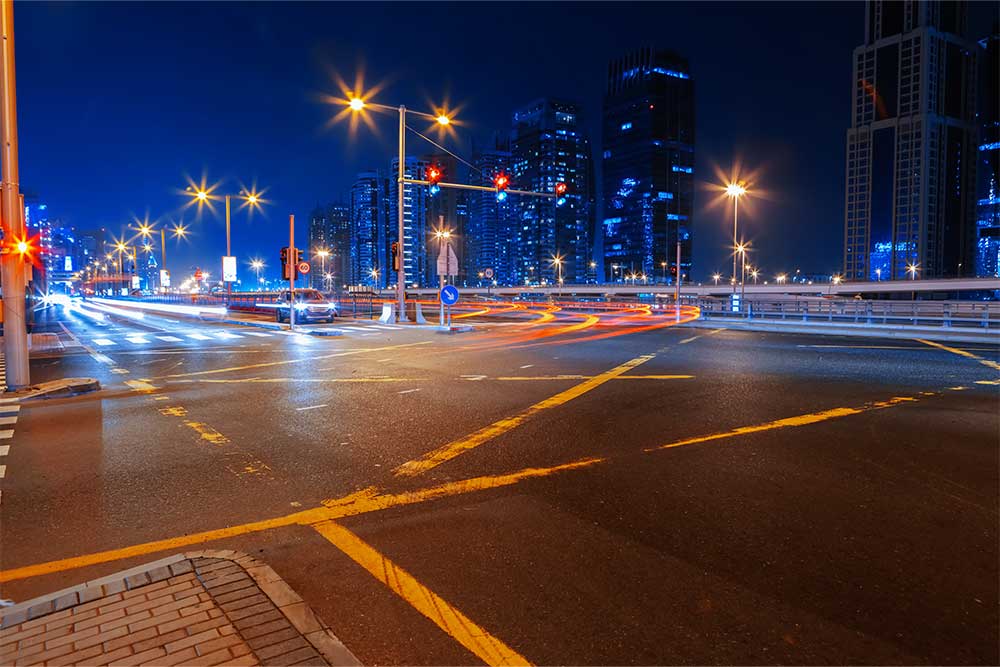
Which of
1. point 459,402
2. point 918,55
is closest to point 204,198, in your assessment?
point 459,402

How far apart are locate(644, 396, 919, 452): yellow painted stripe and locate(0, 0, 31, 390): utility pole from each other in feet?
37.0

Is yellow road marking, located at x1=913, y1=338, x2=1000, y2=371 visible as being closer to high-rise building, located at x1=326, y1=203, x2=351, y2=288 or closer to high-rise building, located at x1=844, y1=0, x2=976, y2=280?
high-rise building, located at x1=326, y1=203, x2=351, y2=288

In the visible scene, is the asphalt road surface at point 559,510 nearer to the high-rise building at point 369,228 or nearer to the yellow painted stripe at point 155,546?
the yellow painted stripe at point 155,546

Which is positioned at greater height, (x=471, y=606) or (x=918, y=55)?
(x=918, y=55)

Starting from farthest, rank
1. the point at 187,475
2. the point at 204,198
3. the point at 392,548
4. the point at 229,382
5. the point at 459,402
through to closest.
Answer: the point at 204,198
the point at 229,382
the point at 459,402
the point at 187,475
the point at 392,548

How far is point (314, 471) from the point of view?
6.29m

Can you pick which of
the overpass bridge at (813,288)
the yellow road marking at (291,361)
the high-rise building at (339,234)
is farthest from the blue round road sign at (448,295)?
the high-rise building at (339,234)

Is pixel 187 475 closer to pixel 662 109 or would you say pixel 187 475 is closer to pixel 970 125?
pixel 662 109

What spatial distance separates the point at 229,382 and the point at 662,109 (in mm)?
190751

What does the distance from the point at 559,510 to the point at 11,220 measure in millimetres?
11353

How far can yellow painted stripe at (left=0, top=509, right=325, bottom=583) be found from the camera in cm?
413

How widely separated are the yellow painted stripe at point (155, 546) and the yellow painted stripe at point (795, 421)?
3.93 m

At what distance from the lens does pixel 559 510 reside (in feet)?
16.7

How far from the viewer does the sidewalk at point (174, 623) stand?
120 inches
